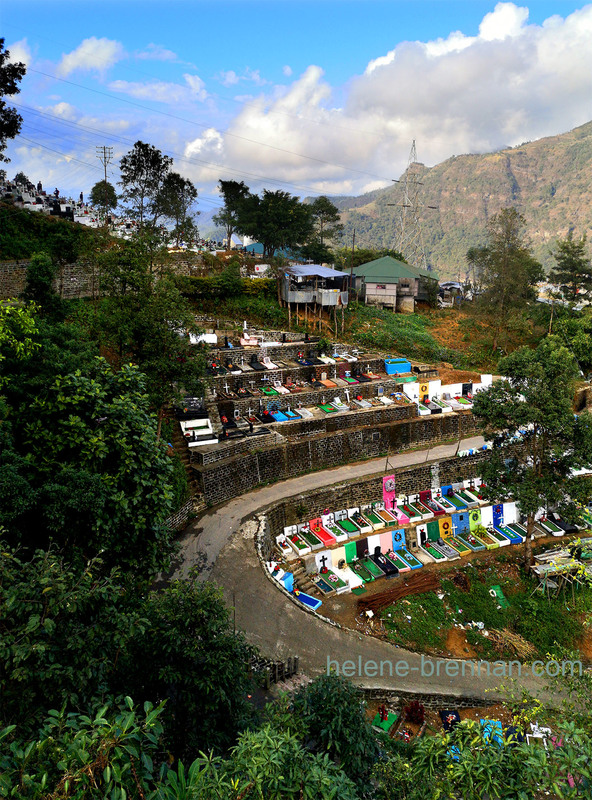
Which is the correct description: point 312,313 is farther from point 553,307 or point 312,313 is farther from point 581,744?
point 581,744

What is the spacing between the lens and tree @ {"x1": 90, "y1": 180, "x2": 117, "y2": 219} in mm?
34450

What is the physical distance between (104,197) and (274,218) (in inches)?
512

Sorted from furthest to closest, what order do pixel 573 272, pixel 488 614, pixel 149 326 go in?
pixel 573 272, pixel 488 614, pixel 149 326

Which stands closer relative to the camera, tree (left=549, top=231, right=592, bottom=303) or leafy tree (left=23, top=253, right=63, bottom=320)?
leafy tree (left=23, top=253, right=63, bottom=320)

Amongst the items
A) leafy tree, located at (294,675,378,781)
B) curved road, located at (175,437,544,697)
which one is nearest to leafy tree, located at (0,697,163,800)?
leafy tree, located at (294,675,378,781)

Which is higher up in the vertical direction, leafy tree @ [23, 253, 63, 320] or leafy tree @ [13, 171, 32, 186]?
leafy tree @ [13, 171, 32, 186]

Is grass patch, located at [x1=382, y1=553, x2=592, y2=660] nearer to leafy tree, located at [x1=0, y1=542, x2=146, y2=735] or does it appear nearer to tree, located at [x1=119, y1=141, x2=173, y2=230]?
leafy tree, located at [x1=0, y1=542, x2=146, y2=735]

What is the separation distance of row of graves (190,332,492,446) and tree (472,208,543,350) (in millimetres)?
7123

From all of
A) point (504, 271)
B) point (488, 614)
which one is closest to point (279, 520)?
point (488, 614)

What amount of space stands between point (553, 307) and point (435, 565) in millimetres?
24192

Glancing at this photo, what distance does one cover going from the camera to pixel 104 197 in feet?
116

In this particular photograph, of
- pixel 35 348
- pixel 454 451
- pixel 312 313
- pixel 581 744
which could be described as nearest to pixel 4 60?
pixel 35 348

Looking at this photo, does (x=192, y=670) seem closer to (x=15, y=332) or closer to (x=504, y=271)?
(x=15, y=332)

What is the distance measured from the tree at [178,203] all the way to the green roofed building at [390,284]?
13.2 metres
